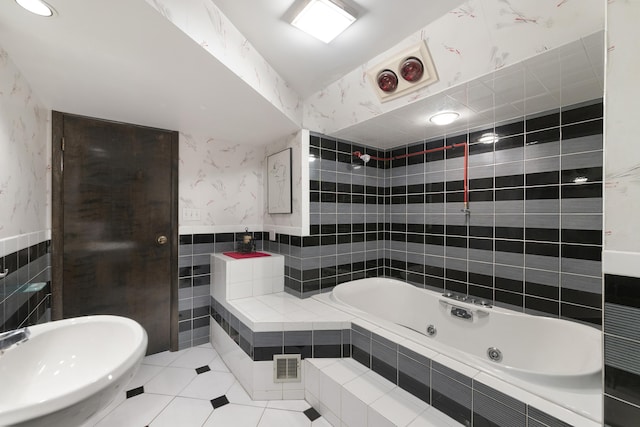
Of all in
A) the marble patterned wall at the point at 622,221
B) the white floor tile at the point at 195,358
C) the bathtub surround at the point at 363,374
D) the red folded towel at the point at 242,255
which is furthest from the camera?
the red folded towel at the point at 242,255

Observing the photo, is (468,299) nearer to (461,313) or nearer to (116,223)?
(461,313)

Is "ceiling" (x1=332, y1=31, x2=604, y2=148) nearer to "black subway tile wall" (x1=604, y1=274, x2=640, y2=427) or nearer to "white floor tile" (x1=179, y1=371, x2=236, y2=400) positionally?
"black subway tile wall" (x1=604, y1=274, x2=640, y2=427)

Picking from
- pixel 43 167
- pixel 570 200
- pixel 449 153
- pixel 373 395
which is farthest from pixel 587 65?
pixel 43 167

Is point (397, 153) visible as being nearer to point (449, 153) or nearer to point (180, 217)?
point (449, 153)

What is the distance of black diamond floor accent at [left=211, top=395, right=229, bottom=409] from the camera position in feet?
5.55

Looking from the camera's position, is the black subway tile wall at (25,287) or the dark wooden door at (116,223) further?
the dark wooden door at (116,223)

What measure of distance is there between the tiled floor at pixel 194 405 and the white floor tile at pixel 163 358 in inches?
1.9

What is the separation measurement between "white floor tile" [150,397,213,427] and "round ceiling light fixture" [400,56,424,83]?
2.38 meters

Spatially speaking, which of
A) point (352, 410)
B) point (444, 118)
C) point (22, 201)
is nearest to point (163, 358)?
point (22, 201)

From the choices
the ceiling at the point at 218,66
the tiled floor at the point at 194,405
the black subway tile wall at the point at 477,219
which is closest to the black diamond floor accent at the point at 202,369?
the tiled floor at the point at 194,405

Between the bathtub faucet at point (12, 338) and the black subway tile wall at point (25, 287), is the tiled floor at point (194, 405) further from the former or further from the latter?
the bathtub faucet at point (12, 338)

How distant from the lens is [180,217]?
234 cm

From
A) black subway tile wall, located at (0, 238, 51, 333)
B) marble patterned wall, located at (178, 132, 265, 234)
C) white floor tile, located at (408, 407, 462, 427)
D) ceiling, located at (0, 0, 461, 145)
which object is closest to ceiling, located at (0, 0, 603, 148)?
ceiling, located at (0, 0, 461, 145)

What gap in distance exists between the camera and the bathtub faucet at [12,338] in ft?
2.76
